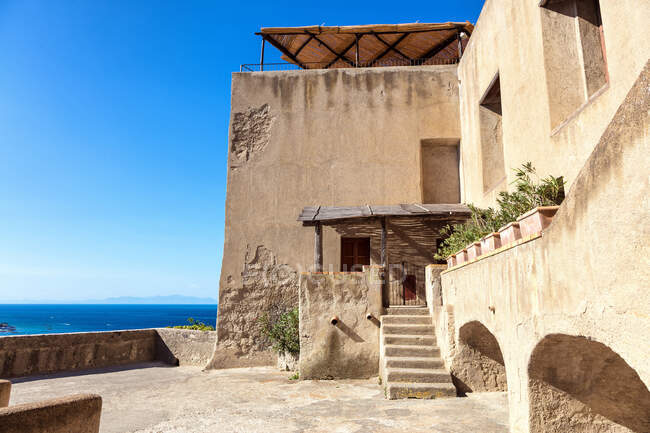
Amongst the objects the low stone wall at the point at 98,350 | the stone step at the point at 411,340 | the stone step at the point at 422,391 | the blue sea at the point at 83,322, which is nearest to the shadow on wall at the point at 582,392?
the stone step at the point at 422,391

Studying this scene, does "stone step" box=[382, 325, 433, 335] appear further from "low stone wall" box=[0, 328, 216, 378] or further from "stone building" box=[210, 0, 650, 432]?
"low stone wall" box=[0, 328, 216, 378]

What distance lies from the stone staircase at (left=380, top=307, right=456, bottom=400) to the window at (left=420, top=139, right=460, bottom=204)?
4.85m

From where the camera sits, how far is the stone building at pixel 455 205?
2898 millimetres

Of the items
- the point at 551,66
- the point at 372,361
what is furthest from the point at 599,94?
the point at 372,361

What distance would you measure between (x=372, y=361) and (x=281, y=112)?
7.95 m

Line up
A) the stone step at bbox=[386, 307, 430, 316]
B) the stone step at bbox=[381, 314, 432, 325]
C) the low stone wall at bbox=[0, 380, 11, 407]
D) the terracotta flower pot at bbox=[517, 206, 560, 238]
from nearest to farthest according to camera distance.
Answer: the terracotta flower pot at bbox=[517, 206, 560, 238] → the low stone wall at bbox=[0, 380, 11, 407] → the stone step at bbox=[381, 314, 432, 325] → the stone step at bbox=[386, 307, 430, 316]

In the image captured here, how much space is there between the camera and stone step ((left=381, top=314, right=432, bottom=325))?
28.1 feet

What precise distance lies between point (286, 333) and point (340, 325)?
8.57ft

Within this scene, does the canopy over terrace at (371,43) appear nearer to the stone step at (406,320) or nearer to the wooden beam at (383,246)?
the wooden beam at (383,246)

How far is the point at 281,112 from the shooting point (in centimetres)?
1331

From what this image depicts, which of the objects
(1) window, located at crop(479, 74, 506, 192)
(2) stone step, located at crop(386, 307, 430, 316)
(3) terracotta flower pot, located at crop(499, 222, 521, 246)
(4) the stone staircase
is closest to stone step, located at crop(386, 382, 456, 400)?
(4) the stone staircase

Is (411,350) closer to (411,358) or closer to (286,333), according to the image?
(411,358)

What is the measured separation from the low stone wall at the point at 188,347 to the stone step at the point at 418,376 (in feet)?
22.5

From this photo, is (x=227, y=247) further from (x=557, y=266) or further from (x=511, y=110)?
(x=557, y=266)
